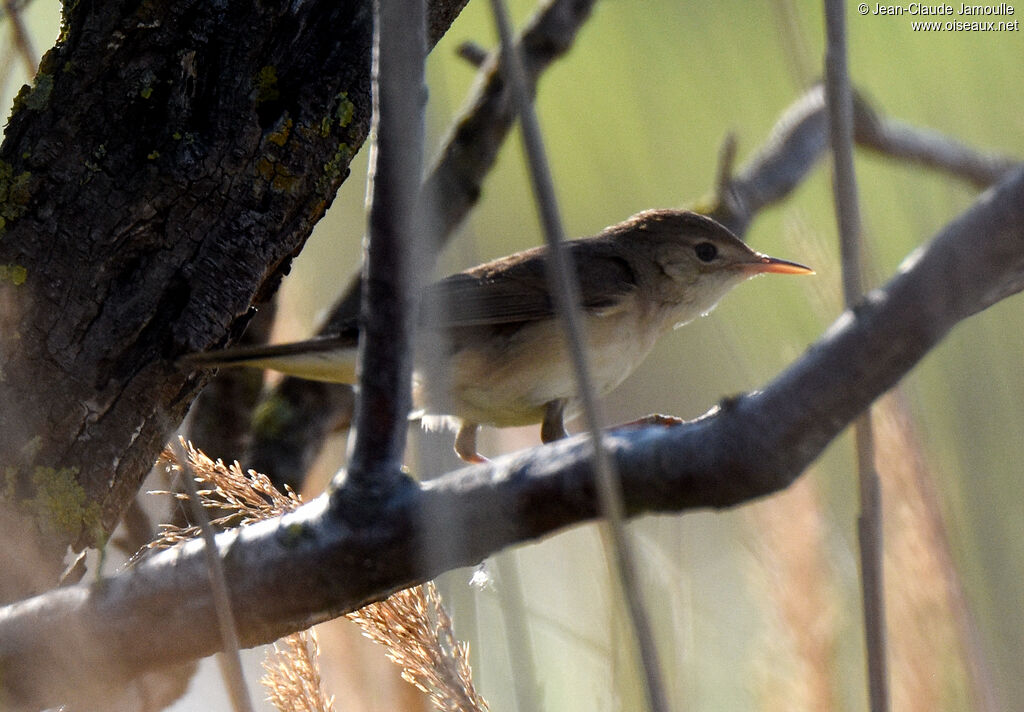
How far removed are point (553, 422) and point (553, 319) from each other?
0.25 metres

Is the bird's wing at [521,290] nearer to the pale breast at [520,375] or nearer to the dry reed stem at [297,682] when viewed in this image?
the pale breast at [520,375]

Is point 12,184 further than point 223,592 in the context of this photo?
Yes

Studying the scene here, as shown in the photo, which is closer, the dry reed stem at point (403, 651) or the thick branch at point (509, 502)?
the thick branch at point (509, 502)

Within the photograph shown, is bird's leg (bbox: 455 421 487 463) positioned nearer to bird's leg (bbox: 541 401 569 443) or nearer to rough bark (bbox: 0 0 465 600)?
bird's leg (bbox: 541 401 569 443)

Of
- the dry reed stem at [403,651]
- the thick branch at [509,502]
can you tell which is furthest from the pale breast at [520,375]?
the thick branch at [509,502]

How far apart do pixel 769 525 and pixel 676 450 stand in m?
1.41

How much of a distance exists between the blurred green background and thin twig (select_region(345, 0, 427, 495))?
1.17 feet

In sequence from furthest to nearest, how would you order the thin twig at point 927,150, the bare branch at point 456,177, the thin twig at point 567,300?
the thin twig at point 927,150 < the bare branch at point 456,177 < the thin twig at point 567,300

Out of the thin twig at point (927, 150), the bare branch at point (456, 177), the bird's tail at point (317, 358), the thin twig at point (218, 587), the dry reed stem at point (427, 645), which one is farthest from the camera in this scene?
the thin twig at point (927, 150)

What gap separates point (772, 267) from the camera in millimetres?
2660

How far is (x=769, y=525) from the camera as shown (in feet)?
7.09

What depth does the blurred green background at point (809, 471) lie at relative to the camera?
1974 mm

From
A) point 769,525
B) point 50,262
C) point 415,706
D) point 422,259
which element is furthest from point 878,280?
point 50,262

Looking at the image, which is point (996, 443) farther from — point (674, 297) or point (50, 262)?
point (50, 262)
